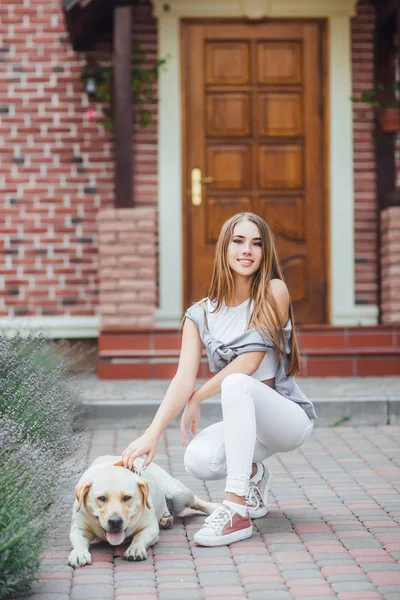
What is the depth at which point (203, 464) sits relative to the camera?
4379mm

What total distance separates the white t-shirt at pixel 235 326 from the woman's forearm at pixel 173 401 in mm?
271

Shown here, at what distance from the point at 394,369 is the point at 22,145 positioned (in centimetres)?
403

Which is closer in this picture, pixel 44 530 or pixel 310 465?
pixel 44 530

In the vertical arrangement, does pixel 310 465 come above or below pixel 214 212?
below

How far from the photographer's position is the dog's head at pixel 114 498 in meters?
3.76

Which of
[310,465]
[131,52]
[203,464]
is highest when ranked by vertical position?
[131,52]

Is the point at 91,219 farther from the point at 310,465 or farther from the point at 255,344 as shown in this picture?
the point at 255,344

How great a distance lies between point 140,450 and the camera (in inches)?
156

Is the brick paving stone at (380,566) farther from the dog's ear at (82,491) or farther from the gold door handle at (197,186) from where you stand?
the gold door handle at (197,186)

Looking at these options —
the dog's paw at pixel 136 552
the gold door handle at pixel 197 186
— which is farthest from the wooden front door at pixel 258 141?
the dog's paw at pixel 136 552

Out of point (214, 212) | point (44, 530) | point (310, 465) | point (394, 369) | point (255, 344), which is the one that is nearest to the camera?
point (44, 530)

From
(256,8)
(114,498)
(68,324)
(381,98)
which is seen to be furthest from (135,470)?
(256,8)

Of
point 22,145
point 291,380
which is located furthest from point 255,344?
point 22,145

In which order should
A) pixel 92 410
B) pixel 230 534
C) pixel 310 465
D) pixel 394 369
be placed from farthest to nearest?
pixel 394 369 → pixel 92 410 → pixel 310 465 → pixel 230 534
